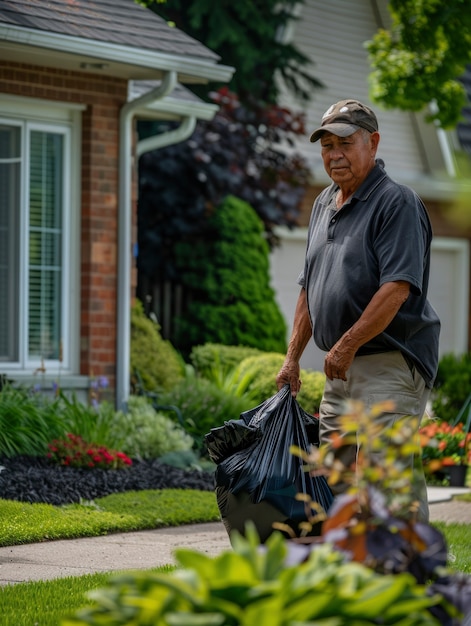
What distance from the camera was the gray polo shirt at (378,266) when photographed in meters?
5.02

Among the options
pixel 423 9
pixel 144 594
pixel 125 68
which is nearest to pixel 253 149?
pixel 423 9

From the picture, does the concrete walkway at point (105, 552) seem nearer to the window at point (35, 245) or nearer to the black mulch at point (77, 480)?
the black mulch at point (77, 480)

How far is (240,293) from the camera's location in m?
13.9

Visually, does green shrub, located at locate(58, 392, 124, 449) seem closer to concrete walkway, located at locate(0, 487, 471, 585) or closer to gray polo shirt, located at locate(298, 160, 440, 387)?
concrete walkway, located at locate(0, 487, 471, 585)

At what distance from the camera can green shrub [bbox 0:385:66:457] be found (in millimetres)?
8782

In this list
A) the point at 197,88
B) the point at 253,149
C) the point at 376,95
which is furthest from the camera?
the point at 197,88

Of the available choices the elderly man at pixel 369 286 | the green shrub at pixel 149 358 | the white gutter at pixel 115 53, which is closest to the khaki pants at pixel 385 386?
the elderly man at pixel 369 286

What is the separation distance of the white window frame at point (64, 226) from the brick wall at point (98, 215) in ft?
0.19

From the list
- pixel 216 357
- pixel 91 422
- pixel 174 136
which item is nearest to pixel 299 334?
pixel 91 422

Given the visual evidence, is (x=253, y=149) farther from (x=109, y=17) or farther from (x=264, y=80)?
(x=109, y=17)

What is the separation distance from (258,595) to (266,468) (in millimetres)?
2376

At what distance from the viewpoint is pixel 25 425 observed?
8.98m

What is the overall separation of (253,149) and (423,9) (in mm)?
3491

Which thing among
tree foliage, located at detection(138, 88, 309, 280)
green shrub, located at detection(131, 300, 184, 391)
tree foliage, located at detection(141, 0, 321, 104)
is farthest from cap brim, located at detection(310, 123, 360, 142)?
tree foliage, located at detection(141, 0, 321, 104)
